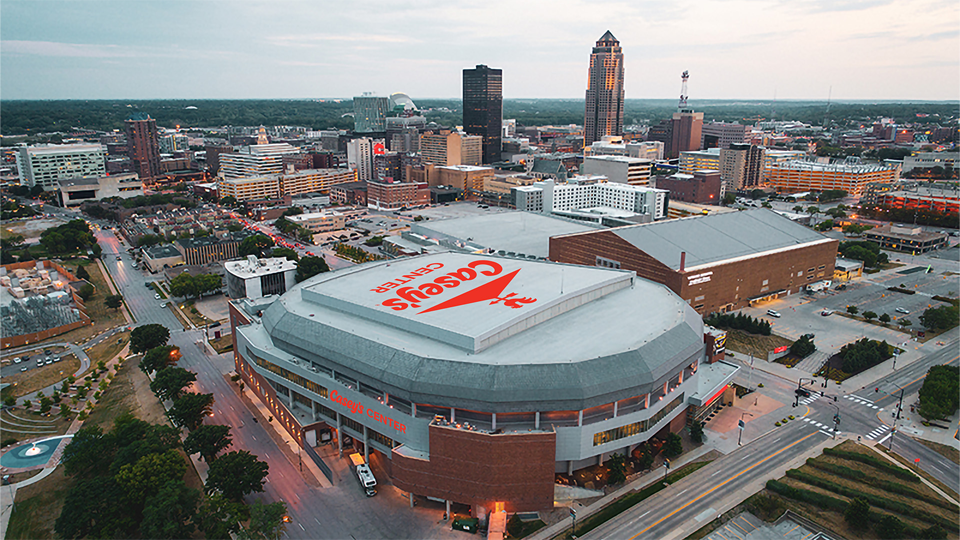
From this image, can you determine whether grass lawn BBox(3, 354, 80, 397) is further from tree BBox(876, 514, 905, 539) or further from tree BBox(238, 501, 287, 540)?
tree BBox(876, 514, 905, 539)

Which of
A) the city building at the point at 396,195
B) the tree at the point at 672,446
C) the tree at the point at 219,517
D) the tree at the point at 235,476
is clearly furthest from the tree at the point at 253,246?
the tree at the point at 672,446

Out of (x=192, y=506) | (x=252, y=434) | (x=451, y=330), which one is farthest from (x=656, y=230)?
(x=192, y=506)

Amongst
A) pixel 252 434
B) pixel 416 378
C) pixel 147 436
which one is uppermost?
pixel 416 378

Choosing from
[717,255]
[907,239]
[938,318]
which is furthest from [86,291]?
[907,239]

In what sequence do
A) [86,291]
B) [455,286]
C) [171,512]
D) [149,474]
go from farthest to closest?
[86,291] → [455,286] → [149,474] → [171,512]

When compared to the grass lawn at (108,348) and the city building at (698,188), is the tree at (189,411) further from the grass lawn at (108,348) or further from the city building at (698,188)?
the city building at (698,188)

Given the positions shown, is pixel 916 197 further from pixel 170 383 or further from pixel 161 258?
pixel 161 258

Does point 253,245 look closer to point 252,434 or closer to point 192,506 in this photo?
point 252,434
